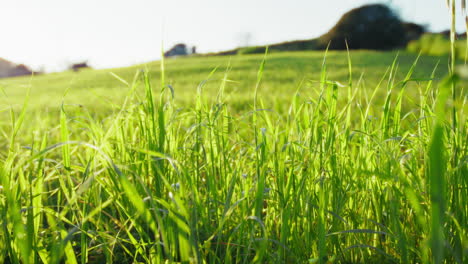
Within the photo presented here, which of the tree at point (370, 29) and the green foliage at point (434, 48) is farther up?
the tree at point (370, 29)

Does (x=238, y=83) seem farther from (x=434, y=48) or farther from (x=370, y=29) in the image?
(x=370, y=29)

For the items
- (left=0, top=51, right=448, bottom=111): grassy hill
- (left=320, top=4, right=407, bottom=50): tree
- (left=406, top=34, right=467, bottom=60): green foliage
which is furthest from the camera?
(left=320, top=4, right=407, bottom=50): tree

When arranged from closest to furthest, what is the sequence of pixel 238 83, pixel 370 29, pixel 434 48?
1. pixel 434 48
2. pixel 238 83
3. pixel 370 29

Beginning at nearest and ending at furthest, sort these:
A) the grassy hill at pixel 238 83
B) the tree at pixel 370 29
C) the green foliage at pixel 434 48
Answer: the green foliage at pixel 434 48, the grassy hill at pixel 238 83, the tree at pixel 370 29

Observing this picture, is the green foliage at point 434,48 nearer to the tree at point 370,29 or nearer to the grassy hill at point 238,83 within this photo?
the grassy hill at point 238,83

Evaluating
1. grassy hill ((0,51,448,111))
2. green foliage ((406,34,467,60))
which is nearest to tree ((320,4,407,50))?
grassy hill ((0,51,448,111))

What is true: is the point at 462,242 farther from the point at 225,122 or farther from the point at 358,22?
the point at 358,22

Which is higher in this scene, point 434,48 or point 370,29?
point 370,29

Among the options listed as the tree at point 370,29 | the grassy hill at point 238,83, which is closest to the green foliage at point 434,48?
the grassy hill at point 238,83

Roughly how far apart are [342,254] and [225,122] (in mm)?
492

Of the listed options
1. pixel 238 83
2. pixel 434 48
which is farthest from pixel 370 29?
pixel 434 48

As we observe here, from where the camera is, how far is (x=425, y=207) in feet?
2.72

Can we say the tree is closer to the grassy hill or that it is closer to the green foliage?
the grassy hill

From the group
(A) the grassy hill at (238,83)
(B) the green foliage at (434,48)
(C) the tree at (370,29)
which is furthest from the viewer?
(C) the tree at (370,29)
